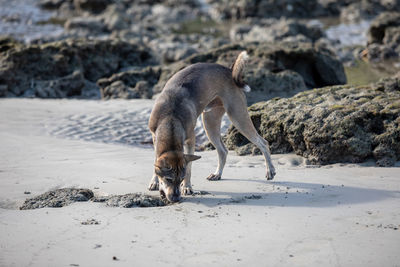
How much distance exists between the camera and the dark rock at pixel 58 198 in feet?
19.5

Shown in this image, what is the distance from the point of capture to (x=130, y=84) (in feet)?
46.5

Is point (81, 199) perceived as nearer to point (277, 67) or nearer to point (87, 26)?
point (277, 67)

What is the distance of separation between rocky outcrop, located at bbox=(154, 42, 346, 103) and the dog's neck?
6.22 m

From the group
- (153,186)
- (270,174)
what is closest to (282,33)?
(270,174)

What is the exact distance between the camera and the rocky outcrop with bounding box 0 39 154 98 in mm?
14370

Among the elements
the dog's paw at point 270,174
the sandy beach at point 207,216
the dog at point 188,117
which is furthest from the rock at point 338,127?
the dog's paw at point 270,174

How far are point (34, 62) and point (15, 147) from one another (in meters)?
6.62

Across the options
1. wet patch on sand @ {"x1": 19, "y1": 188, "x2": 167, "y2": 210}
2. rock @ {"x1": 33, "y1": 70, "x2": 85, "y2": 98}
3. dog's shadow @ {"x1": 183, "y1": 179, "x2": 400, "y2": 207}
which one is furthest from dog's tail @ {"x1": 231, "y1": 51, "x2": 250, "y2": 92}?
rock @ {"x1": 33, "y1": 70, "x2": 85, "y2": 98}

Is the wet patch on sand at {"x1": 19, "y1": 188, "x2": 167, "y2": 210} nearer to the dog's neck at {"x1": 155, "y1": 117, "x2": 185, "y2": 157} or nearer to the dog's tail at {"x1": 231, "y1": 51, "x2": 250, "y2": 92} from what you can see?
the dog's neck at {"x1": 155, "y1": 117, "x2": 185, "y2": 157}

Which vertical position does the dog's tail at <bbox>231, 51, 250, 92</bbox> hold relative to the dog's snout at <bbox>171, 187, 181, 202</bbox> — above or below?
above

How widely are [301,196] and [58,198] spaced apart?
2.93 m

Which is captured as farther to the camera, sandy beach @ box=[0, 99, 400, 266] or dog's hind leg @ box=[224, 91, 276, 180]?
dog's hind leg @ box=[224, 91, 276, 180]

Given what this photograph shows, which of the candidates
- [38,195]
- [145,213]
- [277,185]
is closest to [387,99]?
[277,185]

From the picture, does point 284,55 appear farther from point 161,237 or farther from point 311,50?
point 161,237
